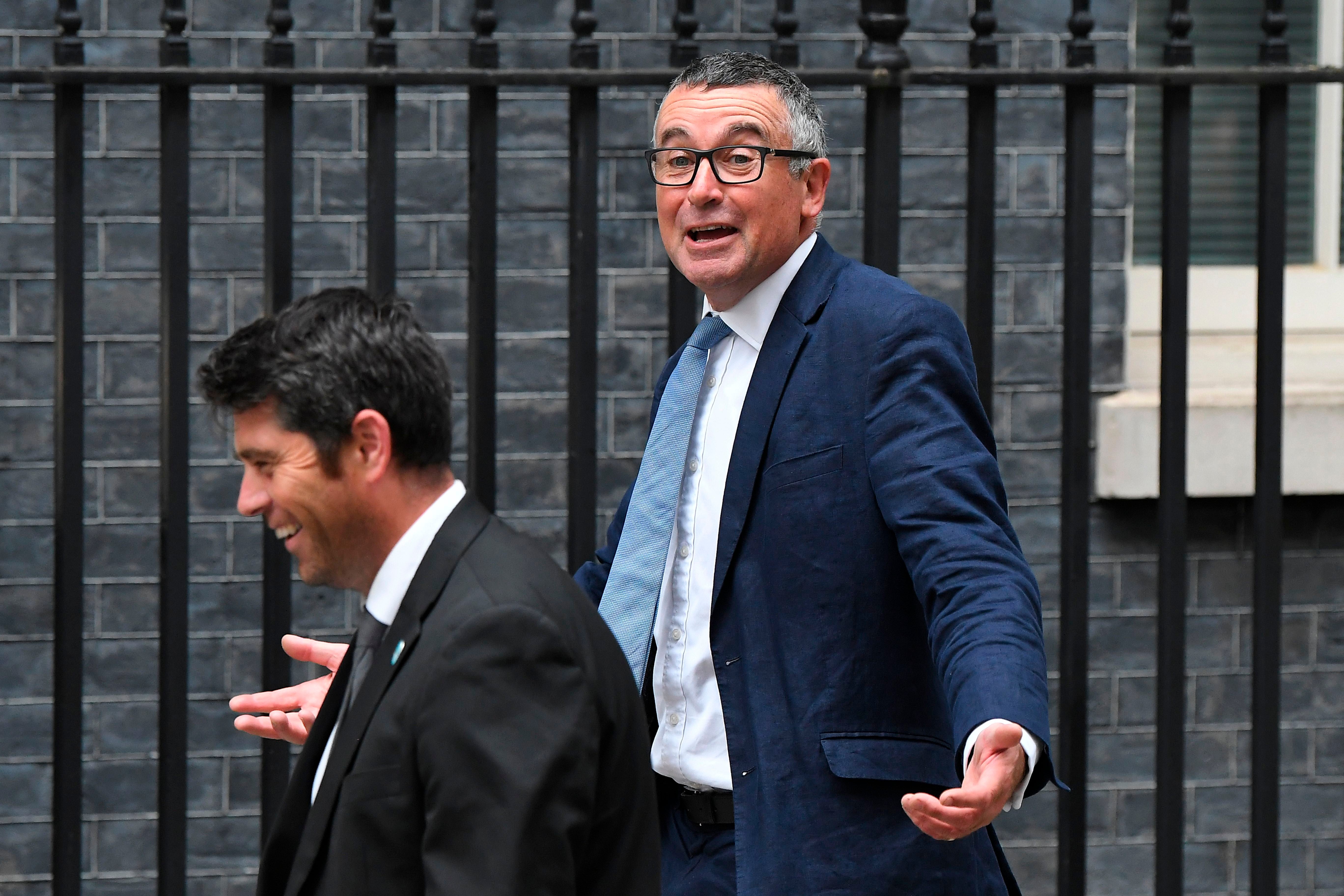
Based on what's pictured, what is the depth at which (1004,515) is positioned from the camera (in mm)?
2277

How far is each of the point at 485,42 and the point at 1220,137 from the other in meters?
2.96

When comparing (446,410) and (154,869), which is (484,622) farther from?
(154,869)

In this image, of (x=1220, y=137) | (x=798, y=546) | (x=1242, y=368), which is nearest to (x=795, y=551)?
(x=798, y=546)

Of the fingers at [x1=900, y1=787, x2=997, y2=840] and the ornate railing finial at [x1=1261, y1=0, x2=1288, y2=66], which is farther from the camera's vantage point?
the ornate railing finial at [x1=1261, y1=0, x2=1288, y2=66]

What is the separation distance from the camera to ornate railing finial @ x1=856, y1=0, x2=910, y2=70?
9.75 ft

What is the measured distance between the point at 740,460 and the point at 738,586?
0.18 meters

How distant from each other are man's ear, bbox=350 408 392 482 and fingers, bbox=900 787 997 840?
67 centimetres

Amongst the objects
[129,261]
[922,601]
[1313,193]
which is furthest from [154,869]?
[1313,193]

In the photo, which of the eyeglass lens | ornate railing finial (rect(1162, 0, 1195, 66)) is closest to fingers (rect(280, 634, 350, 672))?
the eyeglass lens

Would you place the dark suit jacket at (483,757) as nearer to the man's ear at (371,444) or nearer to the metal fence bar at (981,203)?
the man's ear at (371,444)

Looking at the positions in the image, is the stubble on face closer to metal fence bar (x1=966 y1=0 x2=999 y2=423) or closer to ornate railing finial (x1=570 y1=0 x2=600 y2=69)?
ornate railing finial (x1=570 y1=0 x2=600 y2=69)

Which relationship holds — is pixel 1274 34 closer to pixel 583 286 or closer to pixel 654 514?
pixel 583 286

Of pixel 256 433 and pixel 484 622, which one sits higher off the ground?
pixel 256 433

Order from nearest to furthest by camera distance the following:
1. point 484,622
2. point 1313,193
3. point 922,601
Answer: point 484,622, point 922,601, point 1313,193
